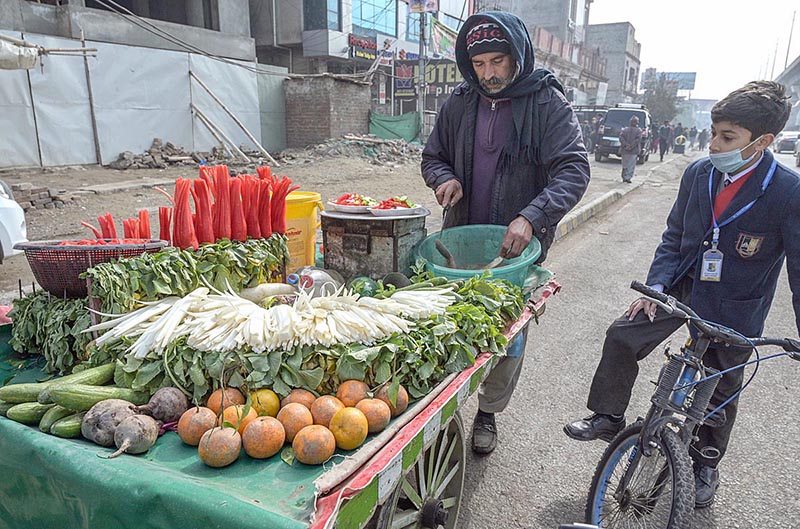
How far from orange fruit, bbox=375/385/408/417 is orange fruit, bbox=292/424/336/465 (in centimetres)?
28

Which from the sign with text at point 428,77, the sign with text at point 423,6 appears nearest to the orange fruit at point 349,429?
the sign with text at point 423,6

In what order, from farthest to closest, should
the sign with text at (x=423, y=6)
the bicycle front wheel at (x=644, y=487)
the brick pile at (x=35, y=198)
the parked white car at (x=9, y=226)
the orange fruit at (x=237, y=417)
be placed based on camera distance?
the sign with text at (x=423, y=6)
the brick pile at (x=35, y=198)
the parked white car at (x=9, y=226)
the bicycle front wheel at (x=644, y=487)
the orange fruit at (x=237, y=417)

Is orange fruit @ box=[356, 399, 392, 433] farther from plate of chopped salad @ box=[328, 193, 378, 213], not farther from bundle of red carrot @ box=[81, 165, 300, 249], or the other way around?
plate of chopped salad @ box=[328, 193, 378, 213]

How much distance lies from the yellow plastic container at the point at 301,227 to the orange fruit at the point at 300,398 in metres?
1.45

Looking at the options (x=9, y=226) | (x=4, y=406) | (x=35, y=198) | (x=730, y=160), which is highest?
(x=730, y=160)

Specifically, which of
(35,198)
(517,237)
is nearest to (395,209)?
(517,237)

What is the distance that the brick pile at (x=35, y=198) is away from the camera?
8398mm

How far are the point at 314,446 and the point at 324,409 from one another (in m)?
0.18

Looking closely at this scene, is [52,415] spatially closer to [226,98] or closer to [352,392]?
[352,392]

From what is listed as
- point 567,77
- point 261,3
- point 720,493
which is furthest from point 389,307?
point 567,77

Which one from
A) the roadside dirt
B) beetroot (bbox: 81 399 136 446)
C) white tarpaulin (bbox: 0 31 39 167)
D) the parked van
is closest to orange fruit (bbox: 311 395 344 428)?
beetroot (bbox: 81 399 136 446)

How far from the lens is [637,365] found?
100.0 inches

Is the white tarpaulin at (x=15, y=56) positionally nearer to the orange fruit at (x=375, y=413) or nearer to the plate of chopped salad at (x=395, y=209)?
the plate of chopped salad at (x=395, y=209)

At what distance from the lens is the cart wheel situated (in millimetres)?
1916
